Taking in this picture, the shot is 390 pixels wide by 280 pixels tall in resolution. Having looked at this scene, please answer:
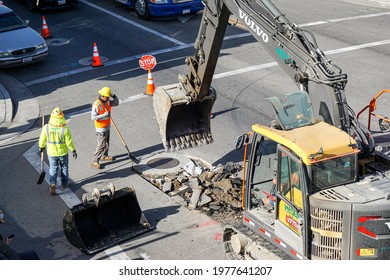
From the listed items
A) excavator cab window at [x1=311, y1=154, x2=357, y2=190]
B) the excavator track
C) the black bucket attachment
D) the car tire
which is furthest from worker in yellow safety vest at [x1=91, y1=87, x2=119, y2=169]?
the car tire

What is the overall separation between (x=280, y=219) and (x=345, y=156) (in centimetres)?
141

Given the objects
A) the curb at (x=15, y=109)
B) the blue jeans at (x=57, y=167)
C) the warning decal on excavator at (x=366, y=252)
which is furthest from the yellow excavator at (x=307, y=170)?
the curb at (x=15, y=109)

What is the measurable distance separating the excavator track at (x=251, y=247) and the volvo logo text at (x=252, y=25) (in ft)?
10.1

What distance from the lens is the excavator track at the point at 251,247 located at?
1030cm

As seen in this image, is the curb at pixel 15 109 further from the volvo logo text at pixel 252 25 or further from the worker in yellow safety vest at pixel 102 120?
the volvo logo text at pixel 252 25

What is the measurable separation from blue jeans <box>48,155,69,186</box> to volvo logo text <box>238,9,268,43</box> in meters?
4.50

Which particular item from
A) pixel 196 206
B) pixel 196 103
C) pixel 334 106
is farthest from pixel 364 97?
pixel 334 106

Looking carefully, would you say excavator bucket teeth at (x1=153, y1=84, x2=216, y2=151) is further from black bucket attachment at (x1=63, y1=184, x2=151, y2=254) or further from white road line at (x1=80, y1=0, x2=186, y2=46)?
white road line at (x1=80, y1=0, x2=186, y2=46)

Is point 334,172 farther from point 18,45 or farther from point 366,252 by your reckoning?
point 18,45

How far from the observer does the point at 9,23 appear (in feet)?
73.4

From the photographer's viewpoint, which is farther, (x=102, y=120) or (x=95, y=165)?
(x=95, y=165)

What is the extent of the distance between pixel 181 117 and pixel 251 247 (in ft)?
14.5

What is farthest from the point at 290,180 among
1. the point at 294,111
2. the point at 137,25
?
the point at 137,25

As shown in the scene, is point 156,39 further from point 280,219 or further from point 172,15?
point 280,219
